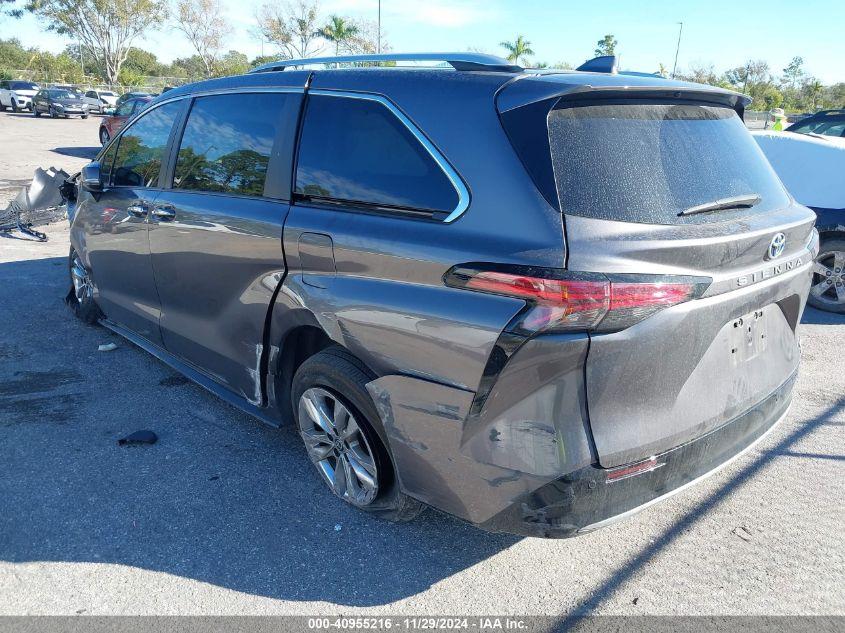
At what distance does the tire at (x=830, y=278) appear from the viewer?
616cm

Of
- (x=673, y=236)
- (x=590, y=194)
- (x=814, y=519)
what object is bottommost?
(x=814, y=519)

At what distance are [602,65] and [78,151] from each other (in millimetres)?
21271

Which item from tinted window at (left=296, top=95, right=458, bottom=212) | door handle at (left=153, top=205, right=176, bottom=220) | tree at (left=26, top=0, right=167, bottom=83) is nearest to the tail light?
tinted window at (left=296, top=95, right=458, bottom=212)

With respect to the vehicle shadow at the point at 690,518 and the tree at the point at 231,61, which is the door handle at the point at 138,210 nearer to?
the vehicle shadow at the point at 690,518

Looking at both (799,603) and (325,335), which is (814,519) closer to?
(799,603)

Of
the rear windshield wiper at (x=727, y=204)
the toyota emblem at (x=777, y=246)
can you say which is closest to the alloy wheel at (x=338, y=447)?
the rear windshield wiper at (x=727, y=204)

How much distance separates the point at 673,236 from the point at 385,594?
1728 mm

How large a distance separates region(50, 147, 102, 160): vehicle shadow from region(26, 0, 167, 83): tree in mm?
44185

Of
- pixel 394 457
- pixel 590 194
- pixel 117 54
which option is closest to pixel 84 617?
pixel 394 457

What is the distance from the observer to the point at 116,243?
4.45m

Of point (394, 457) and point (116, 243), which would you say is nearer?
point (394, 457)

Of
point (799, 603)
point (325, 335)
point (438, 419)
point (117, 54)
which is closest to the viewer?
point (438, 419)

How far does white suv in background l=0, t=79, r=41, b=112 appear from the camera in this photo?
3762cm

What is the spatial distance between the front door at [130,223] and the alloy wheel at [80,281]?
0.99 ft
